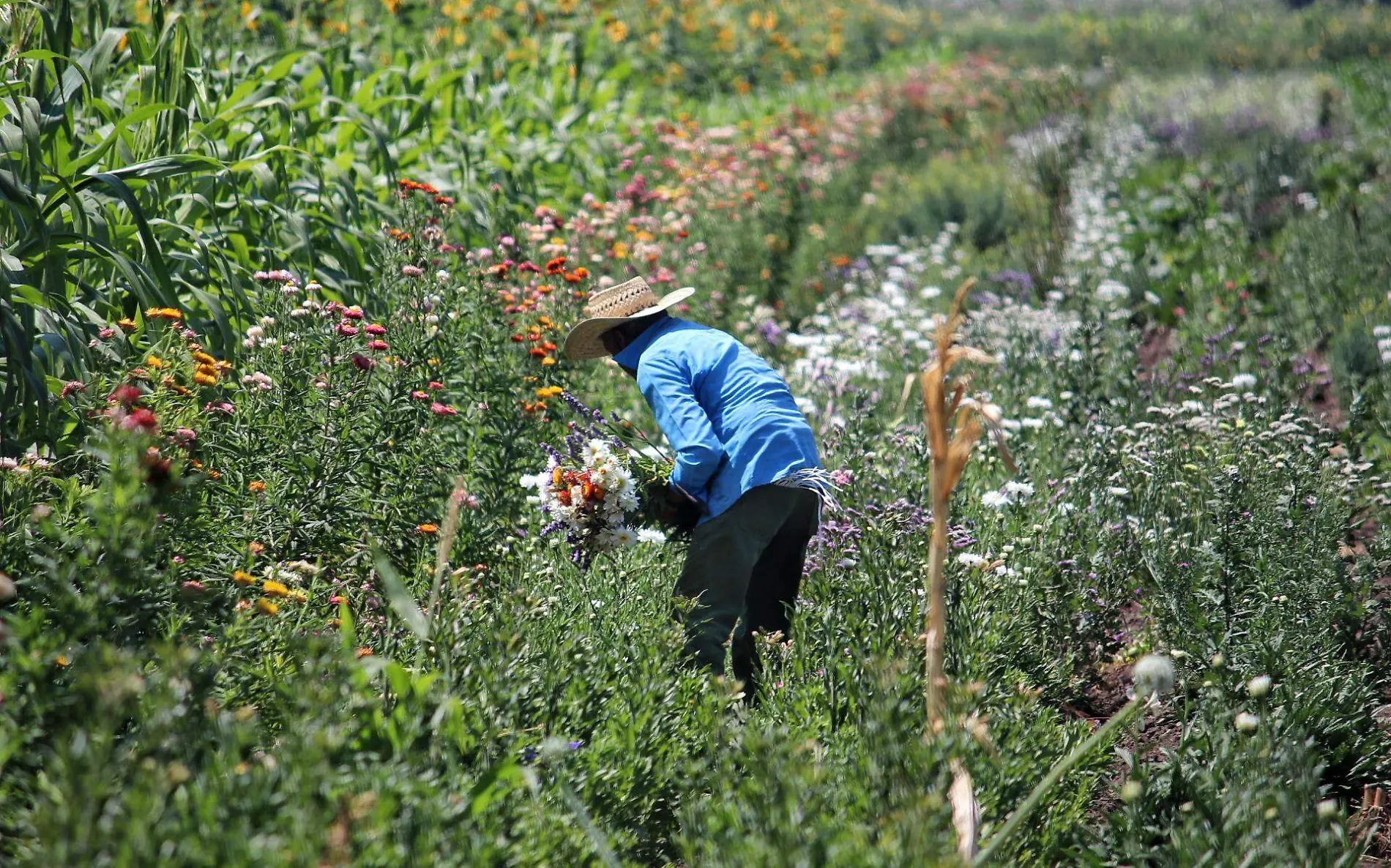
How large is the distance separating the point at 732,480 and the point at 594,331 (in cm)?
75

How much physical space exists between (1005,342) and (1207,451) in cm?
250

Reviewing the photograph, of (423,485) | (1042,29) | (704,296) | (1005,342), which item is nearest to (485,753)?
(423,485)

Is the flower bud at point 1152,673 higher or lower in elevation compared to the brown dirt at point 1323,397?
higher

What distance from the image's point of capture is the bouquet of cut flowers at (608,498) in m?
3.50

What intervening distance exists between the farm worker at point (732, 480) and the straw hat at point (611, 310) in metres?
0.01

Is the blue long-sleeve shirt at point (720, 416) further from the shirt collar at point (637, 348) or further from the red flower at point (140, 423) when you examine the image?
the red flower at point (140, 423)

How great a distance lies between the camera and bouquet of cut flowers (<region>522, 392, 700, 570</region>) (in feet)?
11.5

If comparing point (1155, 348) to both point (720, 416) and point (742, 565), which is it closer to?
point (720, 416)

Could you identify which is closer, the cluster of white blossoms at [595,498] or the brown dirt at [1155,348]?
the cluster of white blossoms at [595,498]

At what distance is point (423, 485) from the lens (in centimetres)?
398

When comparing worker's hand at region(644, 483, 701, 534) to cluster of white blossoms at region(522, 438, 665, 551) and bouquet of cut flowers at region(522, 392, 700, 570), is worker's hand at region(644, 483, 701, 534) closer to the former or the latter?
bouquet of cut flowers at region(522, 392, 700, 570)

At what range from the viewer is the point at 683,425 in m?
3.69

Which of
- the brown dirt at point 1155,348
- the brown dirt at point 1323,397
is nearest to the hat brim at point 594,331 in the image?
the brown dirt at point 1323,397

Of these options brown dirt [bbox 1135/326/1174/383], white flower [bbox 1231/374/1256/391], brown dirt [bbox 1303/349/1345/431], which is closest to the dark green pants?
white flower [bbox 1231/374/1256/391]
